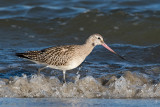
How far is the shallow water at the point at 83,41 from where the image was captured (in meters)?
8.37

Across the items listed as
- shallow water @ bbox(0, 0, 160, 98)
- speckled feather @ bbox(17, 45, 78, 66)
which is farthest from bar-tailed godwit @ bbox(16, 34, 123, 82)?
shallow water @ bbox(0, 0, 160, 98)

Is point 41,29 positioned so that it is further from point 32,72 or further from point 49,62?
point 49,62

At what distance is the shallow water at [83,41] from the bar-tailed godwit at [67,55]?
36 cm

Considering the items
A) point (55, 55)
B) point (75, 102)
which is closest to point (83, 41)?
point (55, 55)

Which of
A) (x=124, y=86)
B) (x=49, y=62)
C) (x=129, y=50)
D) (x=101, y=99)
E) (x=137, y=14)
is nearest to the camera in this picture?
(x=101, y=99)

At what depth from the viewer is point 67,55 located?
8828mm

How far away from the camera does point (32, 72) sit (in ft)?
33.3

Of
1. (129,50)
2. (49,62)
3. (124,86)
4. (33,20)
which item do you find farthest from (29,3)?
(124,86)

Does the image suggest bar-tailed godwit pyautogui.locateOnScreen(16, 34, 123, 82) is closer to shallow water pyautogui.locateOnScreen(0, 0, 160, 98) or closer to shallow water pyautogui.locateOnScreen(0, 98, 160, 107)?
shallow water pyautogui.locateOnScreen(0, 0, 160, 98)

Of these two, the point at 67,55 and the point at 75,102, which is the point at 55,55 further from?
the point at 75,102

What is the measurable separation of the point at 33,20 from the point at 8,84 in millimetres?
7350

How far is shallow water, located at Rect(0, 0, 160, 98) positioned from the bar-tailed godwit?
0.36m

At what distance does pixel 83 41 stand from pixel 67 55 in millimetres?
5082

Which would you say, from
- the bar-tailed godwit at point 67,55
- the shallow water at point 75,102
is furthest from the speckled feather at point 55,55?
the shallow water at point 75,102
